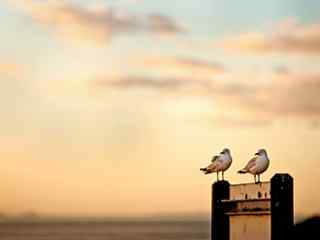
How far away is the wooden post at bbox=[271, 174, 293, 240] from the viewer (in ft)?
84.9

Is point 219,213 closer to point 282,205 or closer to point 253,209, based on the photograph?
point 253,209

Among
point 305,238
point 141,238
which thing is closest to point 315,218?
point 305,238

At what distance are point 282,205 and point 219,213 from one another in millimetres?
3374

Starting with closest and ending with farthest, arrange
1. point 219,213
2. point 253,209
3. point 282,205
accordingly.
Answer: point 282,205 → point 253,209 → point 219,213

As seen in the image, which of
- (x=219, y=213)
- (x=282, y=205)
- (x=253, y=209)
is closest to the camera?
(x=282, y=205)

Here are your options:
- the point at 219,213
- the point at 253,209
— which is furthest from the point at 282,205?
the point at 219,213

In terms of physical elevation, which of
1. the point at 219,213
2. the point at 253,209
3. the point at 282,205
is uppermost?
the point at 219,213

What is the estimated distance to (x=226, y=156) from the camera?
30078 mm

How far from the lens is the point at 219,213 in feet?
95.3

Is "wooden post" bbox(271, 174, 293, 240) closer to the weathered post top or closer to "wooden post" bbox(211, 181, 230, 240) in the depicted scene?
the weathered post top

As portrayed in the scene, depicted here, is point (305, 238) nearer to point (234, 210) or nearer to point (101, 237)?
point (234, 210)

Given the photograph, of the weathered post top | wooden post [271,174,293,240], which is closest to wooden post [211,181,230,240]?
the weathered post top

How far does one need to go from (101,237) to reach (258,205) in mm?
105485

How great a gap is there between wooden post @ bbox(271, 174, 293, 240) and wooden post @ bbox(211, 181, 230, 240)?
9.43 ft
